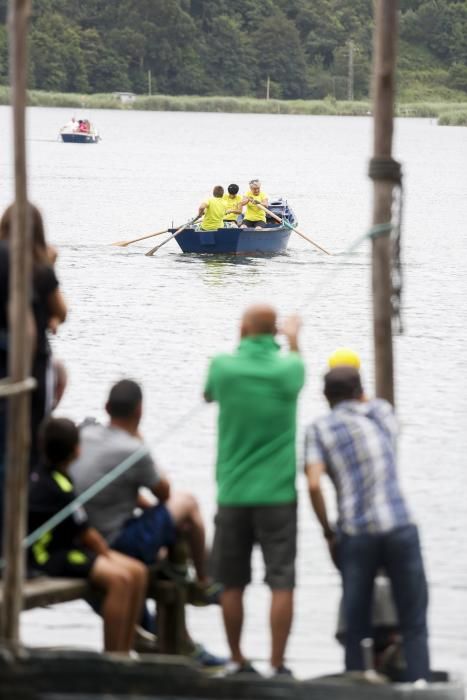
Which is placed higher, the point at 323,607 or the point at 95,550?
the point at 95,550

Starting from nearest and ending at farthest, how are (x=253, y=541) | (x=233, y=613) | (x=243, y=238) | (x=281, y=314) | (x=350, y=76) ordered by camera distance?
(x=253, y=541) → (x=233, y=613) → (x=281, y=314) → (x=243, y=238) → (x=350, y=76)

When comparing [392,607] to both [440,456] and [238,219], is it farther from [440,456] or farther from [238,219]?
[238,219]

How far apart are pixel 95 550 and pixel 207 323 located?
70.2 feet

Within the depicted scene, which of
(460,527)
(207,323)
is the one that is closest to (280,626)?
(460,527)

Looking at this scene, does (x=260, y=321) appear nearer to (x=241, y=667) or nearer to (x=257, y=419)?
(x=257, y=419)

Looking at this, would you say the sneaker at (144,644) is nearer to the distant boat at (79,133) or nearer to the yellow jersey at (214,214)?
the yellow jersey at (214,214)

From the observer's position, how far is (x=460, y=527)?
547 inches

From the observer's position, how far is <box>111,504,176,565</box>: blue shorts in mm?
8008

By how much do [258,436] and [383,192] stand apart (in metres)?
1.61

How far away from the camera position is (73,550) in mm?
7793

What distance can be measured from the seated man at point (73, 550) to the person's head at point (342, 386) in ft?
3.69

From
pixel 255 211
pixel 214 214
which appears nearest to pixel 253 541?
pixel 214 214

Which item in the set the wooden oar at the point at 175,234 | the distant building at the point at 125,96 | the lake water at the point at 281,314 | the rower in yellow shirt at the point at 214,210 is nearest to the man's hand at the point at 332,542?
the lake water at the point at 281,314

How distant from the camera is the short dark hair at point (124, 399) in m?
8.06
